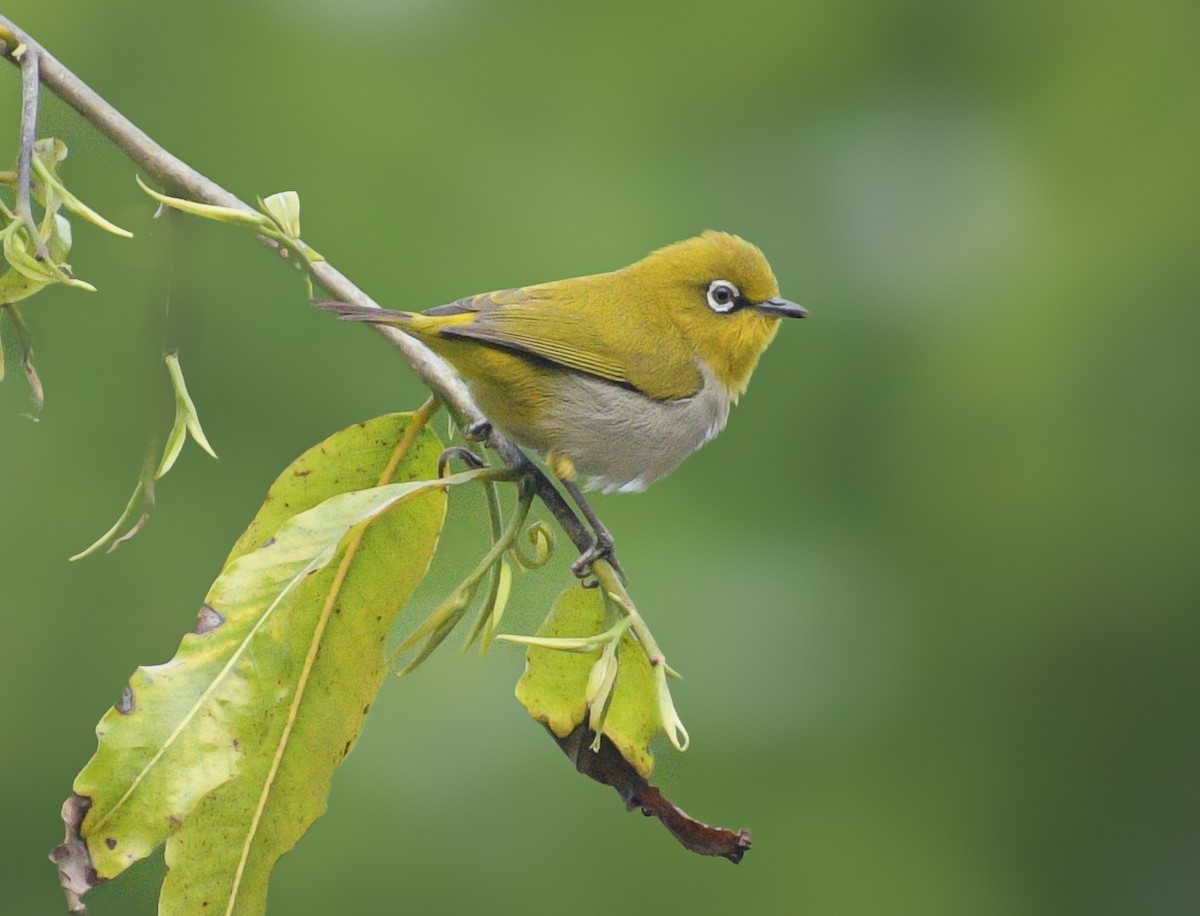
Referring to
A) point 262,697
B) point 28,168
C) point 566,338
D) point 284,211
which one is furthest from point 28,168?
point 566,338

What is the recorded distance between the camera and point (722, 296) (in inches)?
141

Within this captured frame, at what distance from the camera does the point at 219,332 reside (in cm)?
501

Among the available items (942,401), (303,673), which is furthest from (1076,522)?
(303,673)

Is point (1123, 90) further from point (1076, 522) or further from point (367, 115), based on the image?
point (367, 115)

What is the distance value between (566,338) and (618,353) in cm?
17

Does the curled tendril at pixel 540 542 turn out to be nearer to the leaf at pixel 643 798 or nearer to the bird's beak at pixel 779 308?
the leaf at pixel 643 798

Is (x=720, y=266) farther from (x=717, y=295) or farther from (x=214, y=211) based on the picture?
(x=214, y=211)

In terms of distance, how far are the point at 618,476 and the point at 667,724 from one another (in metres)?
1.54

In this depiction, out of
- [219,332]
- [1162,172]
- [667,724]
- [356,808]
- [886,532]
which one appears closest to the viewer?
[667,724]

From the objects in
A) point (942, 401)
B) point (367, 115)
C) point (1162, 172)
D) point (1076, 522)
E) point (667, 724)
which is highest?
point (367, 115)

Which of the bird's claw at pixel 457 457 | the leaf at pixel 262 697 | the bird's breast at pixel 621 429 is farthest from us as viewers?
the bird's breast at pixel 621 429

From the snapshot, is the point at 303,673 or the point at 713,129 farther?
the point at 713,129

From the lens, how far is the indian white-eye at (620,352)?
303cm

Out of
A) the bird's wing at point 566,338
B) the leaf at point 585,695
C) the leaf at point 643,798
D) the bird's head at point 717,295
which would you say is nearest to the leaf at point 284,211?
the leaf at point 585,695
